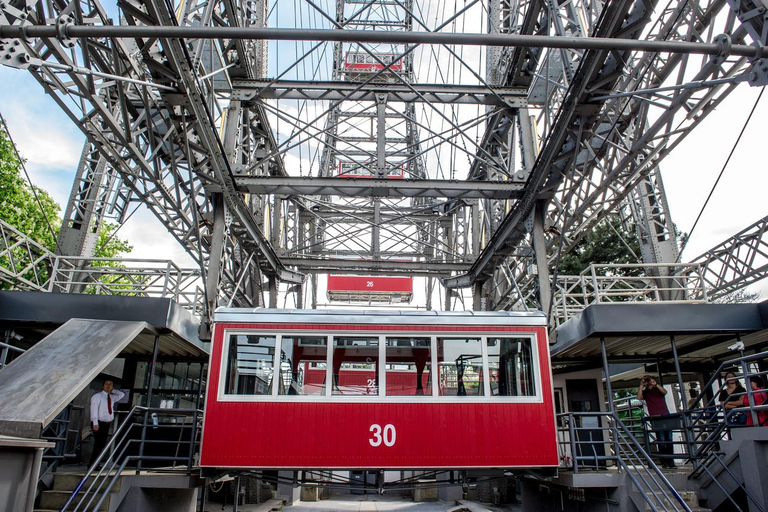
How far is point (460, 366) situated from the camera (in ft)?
30.9

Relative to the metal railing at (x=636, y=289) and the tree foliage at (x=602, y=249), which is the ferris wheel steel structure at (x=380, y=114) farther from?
the tree foliage at (x=602, y=249)

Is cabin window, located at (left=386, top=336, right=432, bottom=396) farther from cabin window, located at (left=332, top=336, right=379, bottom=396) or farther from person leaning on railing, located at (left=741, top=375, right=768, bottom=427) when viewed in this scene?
person leaning on railing, located at (left=741, top=375, right=768, bottom=427)

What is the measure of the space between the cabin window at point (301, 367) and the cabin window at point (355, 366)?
220 millimetres

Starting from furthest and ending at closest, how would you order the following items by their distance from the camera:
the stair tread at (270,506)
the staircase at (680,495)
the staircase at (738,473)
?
1. the stair tread at (270,506)
2. the staircase at (680,495)
3. the staircase at (738,473)

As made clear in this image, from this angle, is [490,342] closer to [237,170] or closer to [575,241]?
[575,241]

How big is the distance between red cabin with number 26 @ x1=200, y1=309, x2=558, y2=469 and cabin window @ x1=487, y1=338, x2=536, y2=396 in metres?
0.02

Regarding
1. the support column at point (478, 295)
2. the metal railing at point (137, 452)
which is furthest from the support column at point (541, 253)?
the metal railing at point (137, 452)

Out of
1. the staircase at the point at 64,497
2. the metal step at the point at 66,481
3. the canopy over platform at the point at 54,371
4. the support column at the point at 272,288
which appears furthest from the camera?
the support column at the point at 272,288

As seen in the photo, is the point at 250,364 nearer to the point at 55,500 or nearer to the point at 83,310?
the point at 55,500

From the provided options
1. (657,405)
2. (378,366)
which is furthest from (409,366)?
(657,405)

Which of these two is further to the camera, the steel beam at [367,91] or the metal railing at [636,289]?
the steel beam at [367,91]

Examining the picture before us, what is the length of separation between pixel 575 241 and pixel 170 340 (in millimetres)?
10397

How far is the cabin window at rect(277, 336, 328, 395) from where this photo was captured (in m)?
9.13

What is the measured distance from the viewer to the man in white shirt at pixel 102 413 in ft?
33.5
